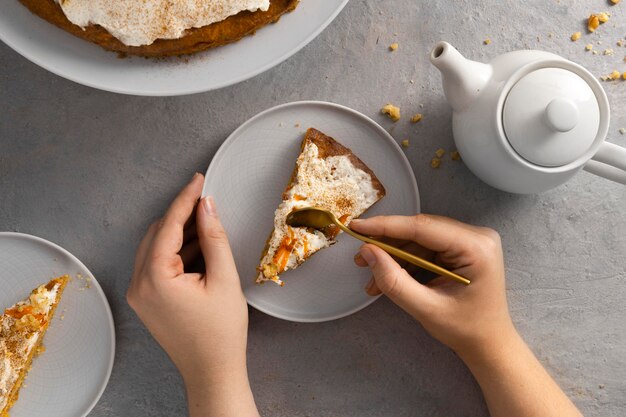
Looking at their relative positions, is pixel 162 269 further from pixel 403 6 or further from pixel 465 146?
pixel 403 6

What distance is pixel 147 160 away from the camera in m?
1.40

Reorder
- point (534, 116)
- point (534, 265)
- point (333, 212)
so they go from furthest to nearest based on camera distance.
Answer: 1. point (534, 265)
2. point (333, 212)
3. point (534, 116)

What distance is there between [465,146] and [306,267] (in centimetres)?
47

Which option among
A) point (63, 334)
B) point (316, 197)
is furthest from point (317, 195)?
point (63, 334)

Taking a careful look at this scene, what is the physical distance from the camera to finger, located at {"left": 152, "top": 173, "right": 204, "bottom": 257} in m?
1.27

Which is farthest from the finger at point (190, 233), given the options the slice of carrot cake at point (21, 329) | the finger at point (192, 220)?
the slice of carrot cake at point (21, 329)

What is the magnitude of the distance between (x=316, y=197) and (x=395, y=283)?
0.90 feet

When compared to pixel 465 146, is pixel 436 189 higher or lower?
lower

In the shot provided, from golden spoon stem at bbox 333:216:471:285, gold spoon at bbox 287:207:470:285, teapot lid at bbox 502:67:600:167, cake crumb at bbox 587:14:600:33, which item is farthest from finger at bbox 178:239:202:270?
cake crumb at bbox 587:14:600:33

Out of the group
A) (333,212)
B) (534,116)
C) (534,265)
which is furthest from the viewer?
(534,265)

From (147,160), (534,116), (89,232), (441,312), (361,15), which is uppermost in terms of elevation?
(361,15)

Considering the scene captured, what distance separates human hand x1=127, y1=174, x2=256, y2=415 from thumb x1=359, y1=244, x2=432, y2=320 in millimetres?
317

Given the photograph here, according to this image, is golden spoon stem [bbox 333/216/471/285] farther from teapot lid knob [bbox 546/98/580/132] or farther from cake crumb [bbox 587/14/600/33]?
cake crumb [bbox 587/14/600/33]

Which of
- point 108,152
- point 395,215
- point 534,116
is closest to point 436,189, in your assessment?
point 395,215
